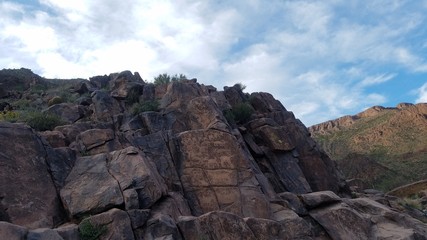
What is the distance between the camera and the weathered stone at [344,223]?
613 inches

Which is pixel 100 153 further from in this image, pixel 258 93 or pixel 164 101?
pixel 258 93

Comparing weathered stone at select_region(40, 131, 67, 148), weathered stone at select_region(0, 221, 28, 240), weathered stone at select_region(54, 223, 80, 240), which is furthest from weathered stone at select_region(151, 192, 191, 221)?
weathered stone at select_region(40, 131, 67, 148)

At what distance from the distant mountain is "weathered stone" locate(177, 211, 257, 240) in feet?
109

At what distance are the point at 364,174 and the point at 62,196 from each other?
132 feet

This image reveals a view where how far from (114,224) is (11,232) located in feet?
8.66

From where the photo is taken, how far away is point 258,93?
26500mm

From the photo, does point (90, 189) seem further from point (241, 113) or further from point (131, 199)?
point (241, 113)

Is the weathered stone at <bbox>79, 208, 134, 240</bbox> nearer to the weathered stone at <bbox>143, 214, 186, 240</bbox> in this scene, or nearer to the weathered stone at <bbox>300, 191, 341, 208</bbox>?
the weathered stone at <bbox>143, 214, 186, 240</bbox>

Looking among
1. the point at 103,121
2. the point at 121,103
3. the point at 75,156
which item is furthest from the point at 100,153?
the point at 121,103

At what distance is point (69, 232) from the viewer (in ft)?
37.7

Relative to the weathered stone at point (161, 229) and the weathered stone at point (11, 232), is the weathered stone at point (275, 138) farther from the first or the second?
the weathered stone at point (11, 232)

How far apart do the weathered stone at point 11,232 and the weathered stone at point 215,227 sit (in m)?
4.24

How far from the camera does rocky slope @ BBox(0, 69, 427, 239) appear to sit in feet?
40.9

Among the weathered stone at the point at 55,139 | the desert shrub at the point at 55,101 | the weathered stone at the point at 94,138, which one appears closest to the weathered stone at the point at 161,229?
the weathered stone at the point at 94,138
